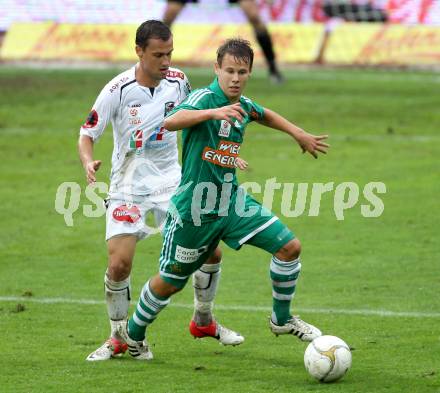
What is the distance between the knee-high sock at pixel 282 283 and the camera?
24.6 feet

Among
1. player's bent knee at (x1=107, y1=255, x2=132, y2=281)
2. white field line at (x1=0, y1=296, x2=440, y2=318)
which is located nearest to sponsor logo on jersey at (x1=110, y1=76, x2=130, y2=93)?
player's bent knee at (x1=107, y1=255, x2=132, y2=281)

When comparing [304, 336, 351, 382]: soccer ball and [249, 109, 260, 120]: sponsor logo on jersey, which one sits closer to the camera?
[304, 336, 351, 382]: soccer ball

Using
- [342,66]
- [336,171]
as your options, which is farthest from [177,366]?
[342,66]

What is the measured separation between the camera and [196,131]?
7414 millimetres

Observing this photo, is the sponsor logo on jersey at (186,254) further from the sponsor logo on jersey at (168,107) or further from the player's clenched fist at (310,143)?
the sponsor logo on jersey at (168,107)

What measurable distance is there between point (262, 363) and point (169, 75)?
2.16 meters

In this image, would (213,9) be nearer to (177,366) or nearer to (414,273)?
(414,273)

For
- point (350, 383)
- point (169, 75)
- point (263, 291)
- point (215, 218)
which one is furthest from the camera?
point (263, 291)

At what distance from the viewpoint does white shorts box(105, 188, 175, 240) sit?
A: 25.7 ft

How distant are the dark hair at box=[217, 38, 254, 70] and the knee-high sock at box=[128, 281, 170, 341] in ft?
5.29

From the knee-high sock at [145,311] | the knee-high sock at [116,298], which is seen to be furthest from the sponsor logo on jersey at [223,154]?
the knee-high sock at [116,298]

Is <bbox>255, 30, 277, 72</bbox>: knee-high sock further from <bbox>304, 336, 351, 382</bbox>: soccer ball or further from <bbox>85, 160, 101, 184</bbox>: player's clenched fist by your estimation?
<bbox>304, 336, 351, 382</bbox>: soccer ball

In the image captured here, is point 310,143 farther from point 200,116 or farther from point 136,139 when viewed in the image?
point 136,139

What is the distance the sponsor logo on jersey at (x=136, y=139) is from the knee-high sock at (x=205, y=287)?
0.98 meters
